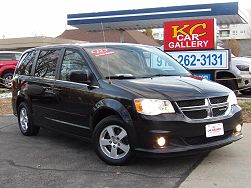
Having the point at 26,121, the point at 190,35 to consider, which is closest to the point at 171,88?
the point at 26,121

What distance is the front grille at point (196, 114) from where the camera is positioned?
Result: 17.3ft

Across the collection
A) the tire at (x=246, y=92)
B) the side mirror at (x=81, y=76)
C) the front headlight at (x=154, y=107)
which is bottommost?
the tire at (x=246, y=92)

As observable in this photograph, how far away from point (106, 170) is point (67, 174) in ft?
1.65

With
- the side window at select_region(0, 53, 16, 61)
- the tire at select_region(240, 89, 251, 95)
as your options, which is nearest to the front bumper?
the tire at select_region(240, 89, 251, 95)

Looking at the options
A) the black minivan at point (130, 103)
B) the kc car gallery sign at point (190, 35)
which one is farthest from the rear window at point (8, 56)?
the black minivan at point (130, 103)

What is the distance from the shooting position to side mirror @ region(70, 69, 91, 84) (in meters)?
5.97

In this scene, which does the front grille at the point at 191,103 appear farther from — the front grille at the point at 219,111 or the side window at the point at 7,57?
the side window at the point at 7,57

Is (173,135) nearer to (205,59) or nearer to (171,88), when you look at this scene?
(171,88)

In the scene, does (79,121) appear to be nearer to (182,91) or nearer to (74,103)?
(74,103)

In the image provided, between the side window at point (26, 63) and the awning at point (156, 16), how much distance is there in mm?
20147

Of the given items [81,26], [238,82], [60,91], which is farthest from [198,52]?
[81,26]

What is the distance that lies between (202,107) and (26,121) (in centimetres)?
384

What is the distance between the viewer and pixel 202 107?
535 centimetres

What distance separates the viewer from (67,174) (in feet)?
17.7
